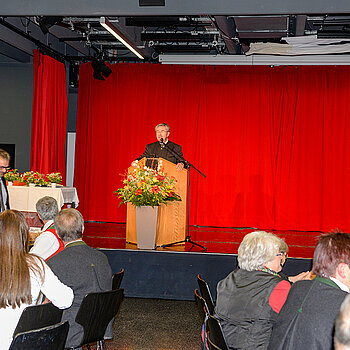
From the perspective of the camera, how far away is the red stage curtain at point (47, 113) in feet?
31.7

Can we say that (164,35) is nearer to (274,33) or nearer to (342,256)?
(274,33)

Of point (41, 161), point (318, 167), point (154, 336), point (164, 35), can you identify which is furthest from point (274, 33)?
point (154, 336)

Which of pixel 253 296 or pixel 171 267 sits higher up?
pixel 253 296

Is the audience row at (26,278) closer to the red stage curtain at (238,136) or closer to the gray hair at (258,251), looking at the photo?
the gray hair at (258,251)

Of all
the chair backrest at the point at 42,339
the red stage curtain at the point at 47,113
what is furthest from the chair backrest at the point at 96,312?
the red stage curtain at the point at 47,113

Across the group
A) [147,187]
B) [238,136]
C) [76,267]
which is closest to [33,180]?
[147,187]

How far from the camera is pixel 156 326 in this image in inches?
223

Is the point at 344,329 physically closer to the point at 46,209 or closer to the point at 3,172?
the point at 46,209

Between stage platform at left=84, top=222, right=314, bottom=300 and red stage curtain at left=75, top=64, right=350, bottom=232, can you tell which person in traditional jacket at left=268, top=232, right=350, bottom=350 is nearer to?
stage platform at left=84, top=222, right=314, bottom=300

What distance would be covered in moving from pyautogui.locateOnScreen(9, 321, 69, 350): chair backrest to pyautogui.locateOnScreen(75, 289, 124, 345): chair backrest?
2.02ft

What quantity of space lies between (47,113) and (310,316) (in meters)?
8.35

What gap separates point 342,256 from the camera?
7.74 feet

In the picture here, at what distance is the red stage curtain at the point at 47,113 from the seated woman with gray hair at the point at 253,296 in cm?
738
